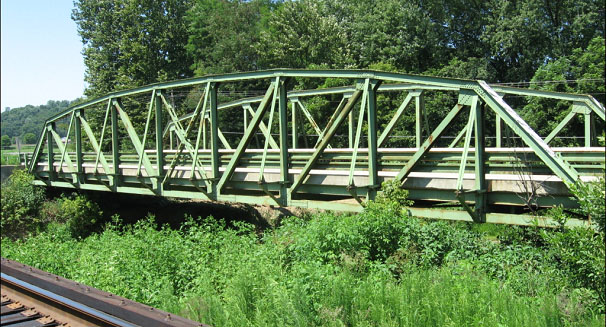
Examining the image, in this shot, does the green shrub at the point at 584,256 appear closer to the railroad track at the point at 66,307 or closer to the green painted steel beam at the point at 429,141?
the green painted steel beam at the point at 429,141

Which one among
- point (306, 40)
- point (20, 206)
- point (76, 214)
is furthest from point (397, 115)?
point (306, 40)

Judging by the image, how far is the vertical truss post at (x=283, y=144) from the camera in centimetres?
1395

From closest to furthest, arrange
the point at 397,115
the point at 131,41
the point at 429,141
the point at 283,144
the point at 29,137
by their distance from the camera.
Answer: the point at 429,141, the point at 283,144, the point at 397,115, the point at 131,41, the point at 29,137

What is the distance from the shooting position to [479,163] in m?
10.8

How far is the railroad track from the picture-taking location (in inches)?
262

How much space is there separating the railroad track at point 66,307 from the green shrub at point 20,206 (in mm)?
13589

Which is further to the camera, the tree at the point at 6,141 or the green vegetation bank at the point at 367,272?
the tree at the point at 6,141

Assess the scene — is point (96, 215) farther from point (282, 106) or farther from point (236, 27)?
point (236, 27)

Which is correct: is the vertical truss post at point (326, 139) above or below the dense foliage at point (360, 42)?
below

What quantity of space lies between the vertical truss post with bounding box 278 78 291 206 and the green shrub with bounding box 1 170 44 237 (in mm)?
11800

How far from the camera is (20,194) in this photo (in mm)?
21656

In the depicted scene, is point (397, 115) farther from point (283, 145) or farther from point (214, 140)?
point (214, 140)

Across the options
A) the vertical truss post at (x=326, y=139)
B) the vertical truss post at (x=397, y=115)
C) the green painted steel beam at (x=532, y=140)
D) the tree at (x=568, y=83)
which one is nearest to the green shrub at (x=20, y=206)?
the vertical truss post at (x=326, y=139)

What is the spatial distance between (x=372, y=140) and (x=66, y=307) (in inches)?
293
